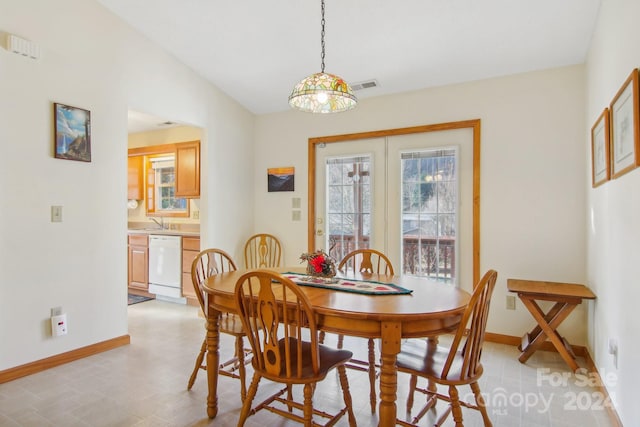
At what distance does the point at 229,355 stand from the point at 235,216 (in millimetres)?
1738

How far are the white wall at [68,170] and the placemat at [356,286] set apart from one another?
175cm

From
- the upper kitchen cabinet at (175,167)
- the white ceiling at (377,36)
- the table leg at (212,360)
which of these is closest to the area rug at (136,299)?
the upper kitchen cabinet at (175,167)

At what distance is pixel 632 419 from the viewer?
1.75m

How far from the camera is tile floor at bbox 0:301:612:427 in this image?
2131 mm

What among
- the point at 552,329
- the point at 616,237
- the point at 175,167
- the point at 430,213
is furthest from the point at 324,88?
the point at 175,167

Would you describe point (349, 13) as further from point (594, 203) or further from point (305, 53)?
point (594, 203)

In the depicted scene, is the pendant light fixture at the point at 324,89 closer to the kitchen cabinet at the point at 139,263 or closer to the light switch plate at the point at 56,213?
the light switch plate at the point at 56,213

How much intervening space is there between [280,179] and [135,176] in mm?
2671

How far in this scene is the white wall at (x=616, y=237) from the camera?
173 centimetres

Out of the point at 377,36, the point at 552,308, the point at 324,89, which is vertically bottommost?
the point at 552,308

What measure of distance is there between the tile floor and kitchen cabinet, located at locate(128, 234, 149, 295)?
1.92 m

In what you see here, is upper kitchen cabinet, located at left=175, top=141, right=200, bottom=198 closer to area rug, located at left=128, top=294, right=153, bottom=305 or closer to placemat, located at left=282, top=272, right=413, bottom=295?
area rug, located at left=128, top=294, right=153, bottom=305

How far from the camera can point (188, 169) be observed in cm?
476

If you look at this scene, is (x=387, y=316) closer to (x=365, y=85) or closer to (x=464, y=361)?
(x=464, y=361)
